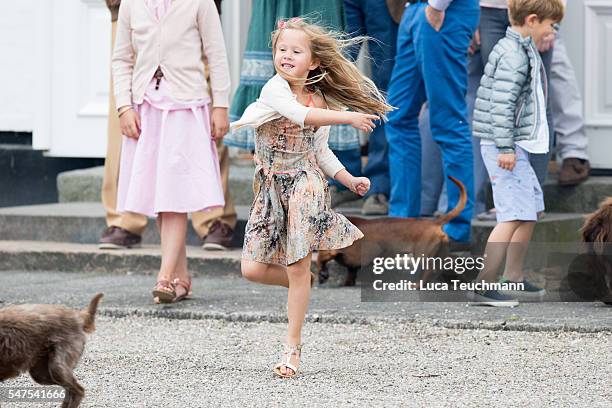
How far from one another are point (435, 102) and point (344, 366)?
229 centimetres

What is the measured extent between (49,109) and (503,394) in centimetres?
538

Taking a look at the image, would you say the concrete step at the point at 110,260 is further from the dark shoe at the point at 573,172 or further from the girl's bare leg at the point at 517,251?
the dark shoe at the point at 573,172

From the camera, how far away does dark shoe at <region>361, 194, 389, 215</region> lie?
25.8ft

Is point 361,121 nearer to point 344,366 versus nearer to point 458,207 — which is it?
point 344,366

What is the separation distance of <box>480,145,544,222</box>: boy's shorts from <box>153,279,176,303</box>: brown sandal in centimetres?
166

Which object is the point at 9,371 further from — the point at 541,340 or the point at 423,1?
the point at 423,1

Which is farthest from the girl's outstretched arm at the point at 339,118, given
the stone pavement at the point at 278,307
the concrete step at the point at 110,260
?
the concrete step at the point at 110,260

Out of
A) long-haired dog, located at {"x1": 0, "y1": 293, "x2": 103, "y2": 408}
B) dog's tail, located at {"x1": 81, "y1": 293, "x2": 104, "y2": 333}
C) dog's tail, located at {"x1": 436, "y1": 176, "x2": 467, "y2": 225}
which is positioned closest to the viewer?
long-haired dog, located at {"x1": 0, "y1": 293, "x2": 103, "y2": 408}

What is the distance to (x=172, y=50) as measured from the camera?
6285 millimetres

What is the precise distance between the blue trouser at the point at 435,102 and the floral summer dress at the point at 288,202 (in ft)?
6.39

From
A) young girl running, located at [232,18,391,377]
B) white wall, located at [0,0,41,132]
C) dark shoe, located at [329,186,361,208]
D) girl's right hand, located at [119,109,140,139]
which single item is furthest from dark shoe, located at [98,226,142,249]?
young girl running, located at [232,18,391,377]

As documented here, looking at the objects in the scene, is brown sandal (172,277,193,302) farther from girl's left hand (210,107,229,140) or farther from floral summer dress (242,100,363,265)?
floral summer dress (242,100,363,265)

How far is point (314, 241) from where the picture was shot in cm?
504

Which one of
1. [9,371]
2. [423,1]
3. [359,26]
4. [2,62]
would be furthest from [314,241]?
[2,62]
